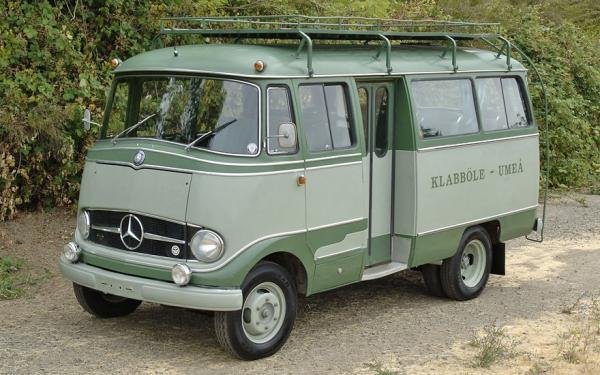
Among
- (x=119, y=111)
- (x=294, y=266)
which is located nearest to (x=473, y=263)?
(x=294, y=266)

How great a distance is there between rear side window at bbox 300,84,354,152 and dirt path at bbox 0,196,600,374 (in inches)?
62.8

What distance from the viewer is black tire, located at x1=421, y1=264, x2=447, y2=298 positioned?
28.7 feet

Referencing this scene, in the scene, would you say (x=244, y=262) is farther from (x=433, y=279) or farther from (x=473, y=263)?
(x=473, y=263)

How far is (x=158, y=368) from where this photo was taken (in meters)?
6.58

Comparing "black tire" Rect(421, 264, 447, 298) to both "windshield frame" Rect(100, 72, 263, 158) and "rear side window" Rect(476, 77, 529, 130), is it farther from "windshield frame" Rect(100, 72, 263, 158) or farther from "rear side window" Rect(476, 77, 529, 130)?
"windshield frame" Rect(100, 72, 263, 158)

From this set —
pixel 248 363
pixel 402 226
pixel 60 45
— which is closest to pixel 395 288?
pixel 402 226

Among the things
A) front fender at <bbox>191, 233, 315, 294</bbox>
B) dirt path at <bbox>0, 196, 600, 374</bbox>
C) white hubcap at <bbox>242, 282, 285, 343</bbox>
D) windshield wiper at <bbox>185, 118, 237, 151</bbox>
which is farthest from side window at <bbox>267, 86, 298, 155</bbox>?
dirt path at <bbox>0, 196, 600, 374</bbox>

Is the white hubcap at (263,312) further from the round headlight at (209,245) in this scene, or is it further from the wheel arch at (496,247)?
the wheel arch at (496,247)

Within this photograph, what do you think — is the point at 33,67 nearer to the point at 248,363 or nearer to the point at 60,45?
the point at 60,45

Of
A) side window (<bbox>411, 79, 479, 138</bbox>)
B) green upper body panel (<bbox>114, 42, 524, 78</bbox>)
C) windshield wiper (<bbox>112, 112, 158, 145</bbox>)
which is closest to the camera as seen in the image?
green upper body panel (<bbox>114, 42, 524, 78</bbox>)

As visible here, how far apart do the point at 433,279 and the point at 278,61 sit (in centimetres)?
300

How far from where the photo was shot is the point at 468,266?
9.05 metres

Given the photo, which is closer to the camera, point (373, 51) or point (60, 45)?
point (373, 51)

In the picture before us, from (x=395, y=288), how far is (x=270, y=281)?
8.80 ft
